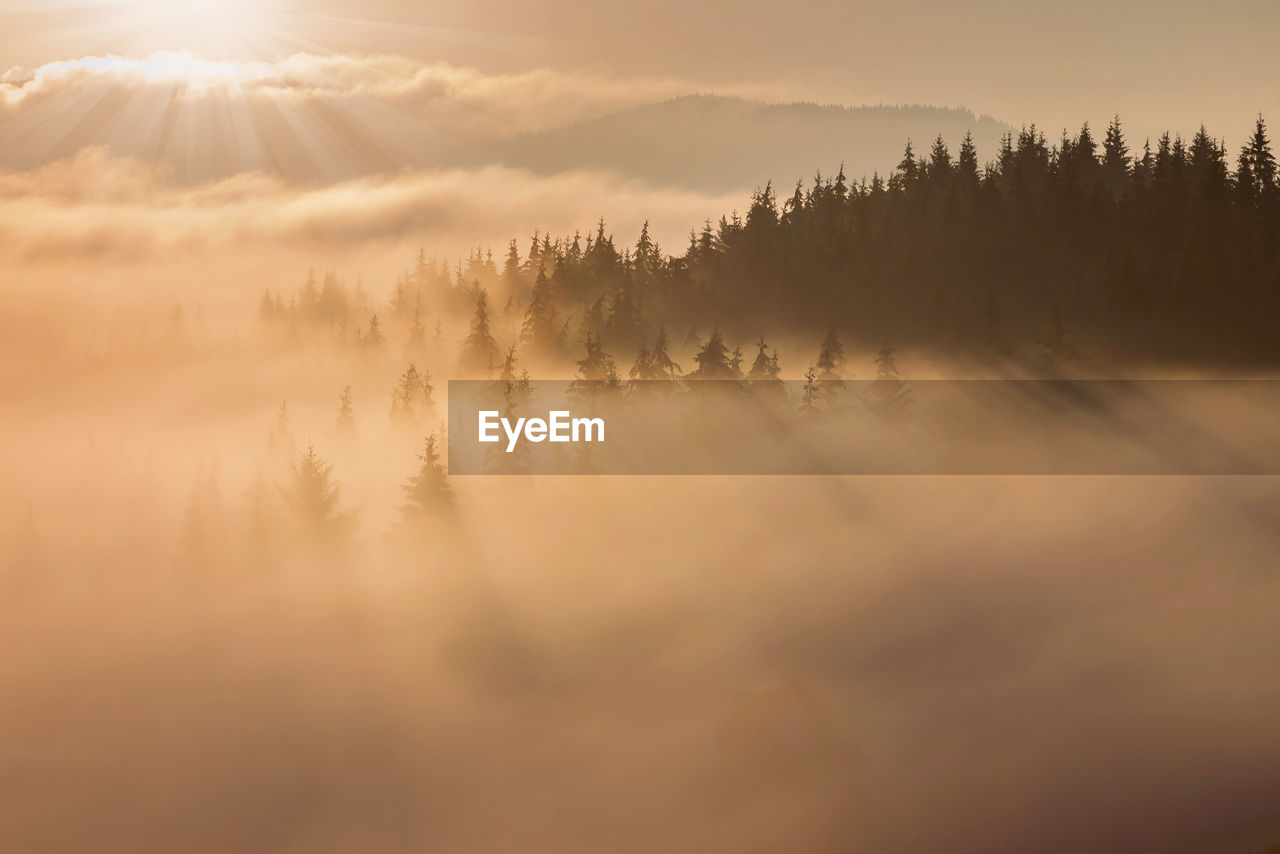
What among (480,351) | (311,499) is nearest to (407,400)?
(480,351)

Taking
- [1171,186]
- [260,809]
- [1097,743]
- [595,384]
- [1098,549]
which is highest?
[1171,186]

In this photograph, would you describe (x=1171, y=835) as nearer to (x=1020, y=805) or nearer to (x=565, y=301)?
(x=1020, y=805)

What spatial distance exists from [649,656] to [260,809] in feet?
197

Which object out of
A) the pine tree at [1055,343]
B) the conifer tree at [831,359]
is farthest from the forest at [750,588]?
the conifer tree at [831,359]

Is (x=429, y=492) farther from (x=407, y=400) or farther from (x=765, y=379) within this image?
(x=765, y=379)

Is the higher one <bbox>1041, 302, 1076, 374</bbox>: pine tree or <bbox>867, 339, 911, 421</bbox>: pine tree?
<bbox>1041, 302, 1076, 374</bbox>: pine tree

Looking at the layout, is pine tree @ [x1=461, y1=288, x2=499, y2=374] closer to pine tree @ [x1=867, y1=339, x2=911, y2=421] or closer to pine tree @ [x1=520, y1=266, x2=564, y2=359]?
pine tree @ [x1=520, y1=266, x2=564, y2=359]

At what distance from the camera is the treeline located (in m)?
151

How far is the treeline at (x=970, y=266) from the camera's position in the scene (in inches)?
5945

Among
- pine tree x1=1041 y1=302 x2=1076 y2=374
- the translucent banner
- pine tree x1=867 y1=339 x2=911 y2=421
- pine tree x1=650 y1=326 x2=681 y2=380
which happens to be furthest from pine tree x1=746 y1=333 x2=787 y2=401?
pine tree x1=1041 y1=302 x2=1076 y2=374

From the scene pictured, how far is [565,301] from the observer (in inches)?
6909

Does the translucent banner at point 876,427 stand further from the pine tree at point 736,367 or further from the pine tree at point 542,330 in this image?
the pine tree at point 542,330

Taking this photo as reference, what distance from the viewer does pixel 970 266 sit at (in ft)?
550

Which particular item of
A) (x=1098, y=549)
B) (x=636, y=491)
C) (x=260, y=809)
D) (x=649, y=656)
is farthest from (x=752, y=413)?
(x=260, y=809)
